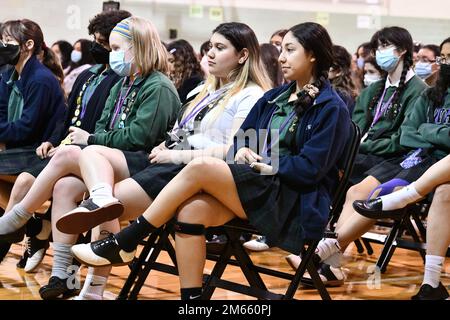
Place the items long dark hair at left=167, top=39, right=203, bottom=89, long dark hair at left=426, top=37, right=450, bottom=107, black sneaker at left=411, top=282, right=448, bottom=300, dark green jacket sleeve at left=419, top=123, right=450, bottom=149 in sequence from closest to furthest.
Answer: black sneaker at left=411, top=282, right=448, bottom=300, dark green jacket sleeve at left=419, top=123, right=450, bottom=149, long dark hair at left=426, top=37, right=450, bottom=107, long dark hair at left=167, top=39, right=203, bottom=89

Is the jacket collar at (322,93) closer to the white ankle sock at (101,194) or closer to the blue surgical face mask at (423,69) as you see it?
the white ankle sock at (101,194)

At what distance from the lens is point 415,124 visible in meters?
4.60

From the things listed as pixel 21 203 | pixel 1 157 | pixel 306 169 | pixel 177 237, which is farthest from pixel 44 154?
pixel 306 169

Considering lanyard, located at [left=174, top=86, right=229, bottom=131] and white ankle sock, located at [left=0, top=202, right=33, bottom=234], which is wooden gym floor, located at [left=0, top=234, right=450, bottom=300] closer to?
white ankle sock, located at [left=0, top=202, right=33, bottom=234]

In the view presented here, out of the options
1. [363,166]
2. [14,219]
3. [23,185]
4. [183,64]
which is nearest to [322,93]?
[363,166]

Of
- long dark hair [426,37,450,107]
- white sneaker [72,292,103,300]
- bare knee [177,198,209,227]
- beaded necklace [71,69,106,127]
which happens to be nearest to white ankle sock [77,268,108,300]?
white sneaker [72,292,103,300]

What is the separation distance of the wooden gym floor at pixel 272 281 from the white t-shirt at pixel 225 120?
78 cm

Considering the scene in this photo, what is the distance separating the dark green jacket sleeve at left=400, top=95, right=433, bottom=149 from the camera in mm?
4527

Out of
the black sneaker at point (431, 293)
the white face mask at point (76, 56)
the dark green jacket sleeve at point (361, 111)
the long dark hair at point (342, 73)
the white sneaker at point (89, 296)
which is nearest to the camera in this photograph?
the white sneaker at point (89, 296)

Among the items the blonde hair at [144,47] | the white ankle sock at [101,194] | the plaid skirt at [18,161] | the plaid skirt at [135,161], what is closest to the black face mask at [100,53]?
the blonde hair at [144,47]

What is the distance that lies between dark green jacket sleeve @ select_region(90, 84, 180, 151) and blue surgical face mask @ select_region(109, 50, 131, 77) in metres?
0.21

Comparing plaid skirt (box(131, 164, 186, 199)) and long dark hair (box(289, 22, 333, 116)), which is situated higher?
long dark hair (box(289, 22, 333, 116))


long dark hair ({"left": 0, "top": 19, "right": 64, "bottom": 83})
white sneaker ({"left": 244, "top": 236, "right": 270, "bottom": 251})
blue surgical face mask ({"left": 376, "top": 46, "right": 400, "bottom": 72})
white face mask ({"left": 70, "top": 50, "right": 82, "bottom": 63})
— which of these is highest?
long dark hair ({"left": 0, "top": 19, "right": 64, "bottom": 83})

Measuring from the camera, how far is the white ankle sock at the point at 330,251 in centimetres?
418
